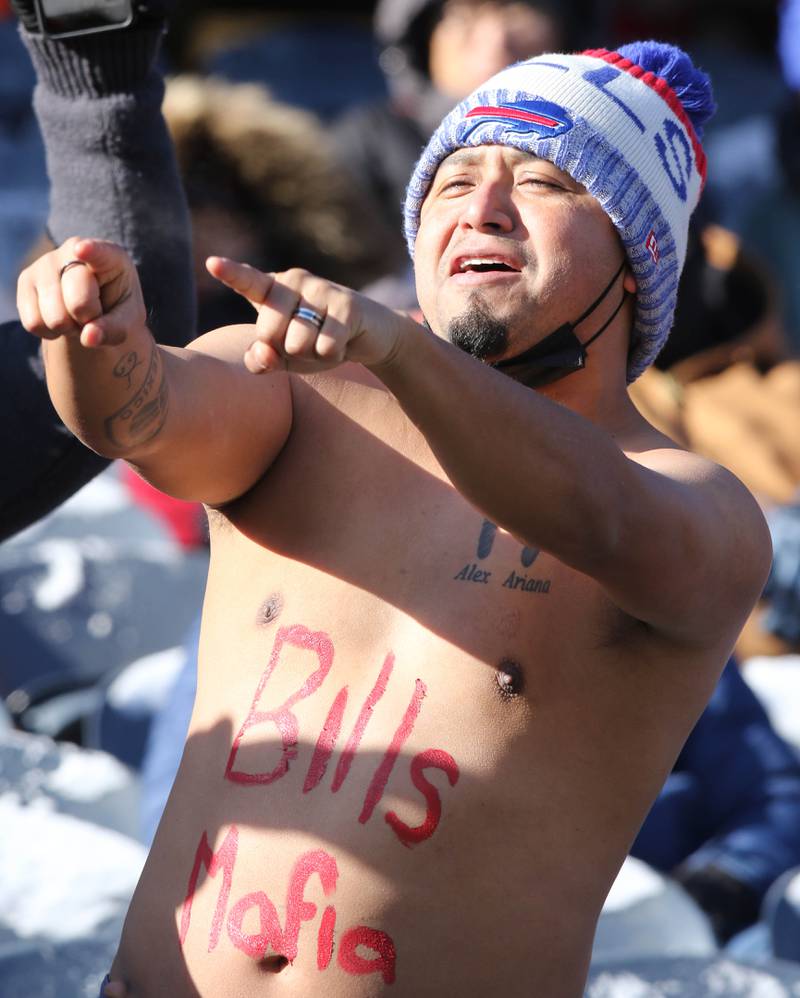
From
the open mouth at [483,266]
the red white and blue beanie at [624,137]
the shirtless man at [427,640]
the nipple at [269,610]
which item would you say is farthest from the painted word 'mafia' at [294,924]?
the red white and blue beanie at [624,137]

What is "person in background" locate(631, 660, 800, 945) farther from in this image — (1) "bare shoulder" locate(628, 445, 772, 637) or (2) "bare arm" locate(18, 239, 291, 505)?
(2) "bare arm" locate(18, 239, 291, 505)

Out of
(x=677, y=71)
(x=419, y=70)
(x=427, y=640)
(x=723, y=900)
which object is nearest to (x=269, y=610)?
(x=427, y=640)

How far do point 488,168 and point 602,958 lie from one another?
1.38 meters

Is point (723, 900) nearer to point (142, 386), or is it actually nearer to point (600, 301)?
point (600, 301)

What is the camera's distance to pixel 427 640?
1.68 metres

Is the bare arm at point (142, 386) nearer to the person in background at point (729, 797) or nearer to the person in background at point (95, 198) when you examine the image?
the person in background at point (95, 198)

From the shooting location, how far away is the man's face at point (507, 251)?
1.71 metres

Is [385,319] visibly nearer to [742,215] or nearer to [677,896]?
[677,896]

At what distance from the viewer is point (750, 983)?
7.79 feet

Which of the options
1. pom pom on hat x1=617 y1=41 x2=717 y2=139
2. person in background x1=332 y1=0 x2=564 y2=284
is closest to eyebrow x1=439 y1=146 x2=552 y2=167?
pom pom on hat x1=617 y1=41 x2=717 y2=139

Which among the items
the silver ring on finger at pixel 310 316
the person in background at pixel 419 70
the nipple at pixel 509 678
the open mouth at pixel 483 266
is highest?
the silver ring on finger at pixel 310 316

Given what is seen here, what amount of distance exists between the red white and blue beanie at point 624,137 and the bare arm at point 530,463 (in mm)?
448

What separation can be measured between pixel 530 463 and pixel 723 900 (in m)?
1.88

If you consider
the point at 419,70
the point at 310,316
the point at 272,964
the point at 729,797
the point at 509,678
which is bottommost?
the point at 729,797
